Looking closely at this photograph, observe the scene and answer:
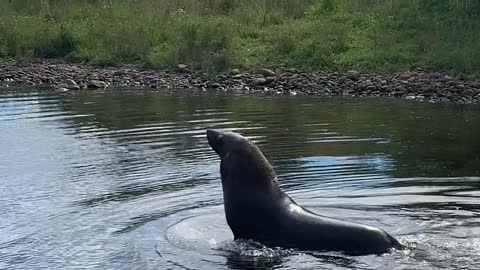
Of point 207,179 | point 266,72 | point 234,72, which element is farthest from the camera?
point 234,72

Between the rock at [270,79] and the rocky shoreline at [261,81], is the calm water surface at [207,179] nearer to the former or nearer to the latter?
the rocky shoreline at [261,81]

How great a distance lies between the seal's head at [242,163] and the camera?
11.0 m

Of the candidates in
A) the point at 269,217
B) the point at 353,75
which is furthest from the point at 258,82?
the point at 269,217

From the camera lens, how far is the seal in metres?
9.92

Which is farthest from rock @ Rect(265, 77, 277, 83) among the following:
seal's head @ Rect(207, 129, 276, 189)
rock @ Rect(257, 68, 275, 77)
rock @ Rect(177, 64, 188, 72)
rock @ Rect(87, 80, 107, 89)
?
seal's head @ Rect(207, 129, 276, 189)

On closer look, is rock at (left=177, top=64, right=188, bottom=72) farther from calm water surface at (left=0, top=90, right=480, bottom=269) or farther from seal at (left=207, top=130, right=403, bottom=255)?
seal at (left=207, top=130, right=403, bottom=255)

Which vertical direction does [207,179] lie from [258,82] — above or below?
below

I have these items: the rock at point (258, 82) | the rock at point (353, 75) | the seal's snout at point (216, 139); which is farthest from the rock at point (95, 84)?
the seal's snout at point (216, 139)

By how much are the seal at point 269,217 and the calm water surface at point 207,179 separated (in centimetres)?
15

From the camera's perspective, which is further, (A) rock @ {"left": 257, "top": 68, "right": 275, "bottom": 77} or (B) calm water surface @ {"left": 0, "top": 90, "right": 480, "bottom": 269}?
(A) rock @ {"left": 257, "top": 68, "right": 275, "bottom": 77}

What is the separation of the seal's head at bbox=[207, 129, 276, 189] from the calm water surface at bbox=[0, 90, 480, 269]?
2.43 feet

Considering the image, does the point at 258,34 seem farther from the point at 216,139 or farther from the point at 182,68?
the point at 216,139

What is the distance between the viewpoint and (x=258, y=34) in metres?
32.5

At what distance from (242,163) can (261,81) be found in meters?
17.0
